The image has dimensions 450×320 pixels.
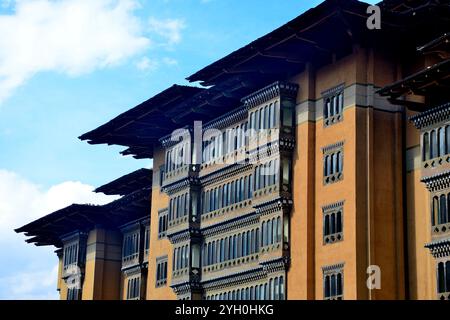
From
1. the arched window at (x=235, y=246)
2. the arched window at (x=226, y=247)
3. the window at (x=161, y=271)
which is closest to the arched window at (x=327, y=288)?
the arched window at (x=235, y=246)

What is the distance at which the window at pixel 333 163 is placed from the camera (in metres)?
49.4

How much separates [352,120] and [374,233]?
18.0 ft

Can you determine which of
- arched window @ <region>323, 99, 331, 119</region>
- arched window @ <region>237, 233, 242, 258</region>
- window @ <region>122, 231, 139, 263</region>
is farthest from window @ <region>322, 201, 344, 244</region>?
window @ <region>122, 231, 139, 263</region>

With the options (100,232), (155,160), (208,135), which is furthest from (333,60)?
(100,232)

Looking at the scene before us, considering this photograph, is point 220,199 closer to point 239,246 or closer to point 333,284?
point 239,246

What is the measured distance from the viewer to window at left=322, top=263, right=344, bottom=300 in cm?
4797

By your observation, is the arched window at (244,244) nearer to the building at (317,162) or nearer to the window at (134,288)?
the building at (317,162)

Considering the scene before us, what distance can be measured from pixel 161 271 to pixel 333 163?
20459 millimetres

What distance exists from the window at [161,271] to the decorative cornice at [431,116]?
2475 cm

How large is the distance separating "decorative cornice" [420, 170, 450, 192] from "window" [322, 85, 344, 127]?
20.9 ft

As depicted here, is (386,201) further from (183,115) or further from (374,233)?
(183,115)

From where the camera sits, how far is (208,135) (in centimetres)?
6066

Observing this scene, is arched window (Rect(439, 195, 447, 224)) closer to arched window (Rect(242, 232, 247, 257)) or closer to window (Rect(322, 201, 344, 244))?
window (Rect(322, 201, 344, 244))

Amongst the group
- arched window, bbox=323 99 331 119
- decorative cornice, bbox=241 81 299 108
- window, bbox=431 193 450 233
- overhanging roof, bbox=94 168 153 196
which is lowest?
window, bbox=431 193 450 233
